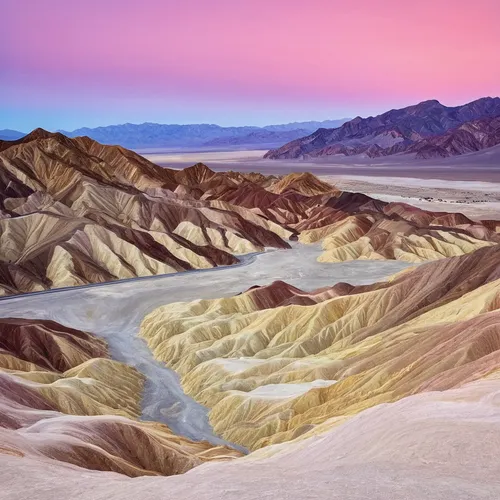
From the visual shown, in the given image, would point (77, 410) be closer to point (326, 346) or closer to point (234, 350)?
point (234, 350)

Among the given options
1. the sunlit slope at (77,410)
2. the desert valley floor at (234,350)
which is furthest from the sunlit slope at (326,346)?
the sunlit slope at (77,410)

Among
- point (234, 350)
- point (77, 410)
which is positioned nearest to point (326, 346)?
point (234, 350)

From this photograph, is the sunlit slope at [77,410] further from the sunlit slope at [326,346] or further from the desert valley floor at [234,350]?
the sunlit slope at [326,346]

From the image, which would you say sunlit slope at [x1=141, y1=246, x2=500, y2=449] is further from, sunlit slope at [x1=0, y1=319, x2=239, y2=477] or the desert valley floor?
sunlit slope at [x1=0, y1=319, x2=239, y2=477]

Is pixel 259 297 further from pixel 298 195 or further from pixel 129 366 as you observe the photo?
pixel 298 195

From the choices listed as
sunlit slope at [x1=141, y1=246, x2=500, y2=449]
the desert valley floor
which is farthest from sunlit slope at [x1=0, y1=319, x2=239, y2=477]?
sunlit slope at [x1=141, y1=246, x2=500, y2=449]

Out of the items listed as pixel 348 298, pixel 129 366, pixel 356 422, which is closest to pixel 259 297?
pixel 348 298

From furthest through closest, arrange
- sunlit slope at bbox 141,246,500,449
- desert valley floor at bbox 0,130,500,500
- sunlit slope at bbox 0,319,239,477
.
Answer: sunlit slope at bbox 141,246,500,449 → sunlit slope at bbox 0,319,239,477 → desert valley floor at bbox 0,130,500,500

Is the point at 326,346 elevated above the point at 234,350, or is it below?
above
